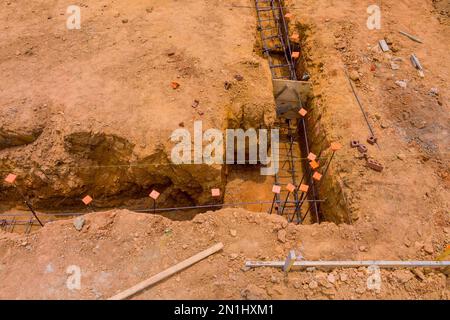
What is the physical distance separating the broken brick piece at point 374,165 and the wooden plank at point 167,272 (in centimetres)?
354

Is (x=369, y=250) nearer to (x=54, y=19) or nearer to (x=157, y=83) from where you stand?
(x=157, y=83)

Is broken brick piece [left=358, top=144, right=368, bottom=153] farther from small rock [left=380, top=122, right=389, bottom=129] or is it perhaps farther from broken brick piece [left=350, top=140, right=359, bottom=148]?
small rock [left=380, top=122, right=389, bottom=129]

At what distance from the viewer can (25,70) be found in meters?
8.07

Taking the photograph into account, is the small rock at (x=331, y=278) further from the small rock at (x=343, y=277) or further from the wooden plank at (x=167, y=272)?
the wooden plank at (x=167, y=272)

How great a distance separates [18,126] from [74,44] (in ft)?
9.00

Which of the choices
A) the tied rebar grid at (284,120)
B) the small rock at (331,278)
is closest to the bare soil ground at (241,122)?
the small rock at (331,278)

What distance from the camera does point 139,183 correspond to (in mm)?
7520

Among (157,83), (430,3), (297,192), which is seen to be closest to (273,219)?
(297,192)

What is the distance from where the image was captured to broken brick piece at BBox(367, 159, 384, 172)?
6.87 meters

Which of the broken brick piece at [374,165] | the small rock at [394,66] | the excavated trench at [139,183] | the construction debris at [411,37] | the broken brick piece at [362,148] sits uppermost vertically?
the construction debris at [411,37]

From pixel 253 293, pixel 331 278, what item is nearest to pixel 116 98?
pixel 253 293

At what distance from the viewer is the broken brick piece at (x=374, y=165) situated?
687 centimetres

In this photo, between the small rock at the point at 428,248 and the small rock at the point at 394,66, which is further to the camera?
the small rock at the point at 394,66

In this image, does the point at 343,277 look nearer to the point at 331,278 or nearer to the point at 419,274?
the point at 331,278
